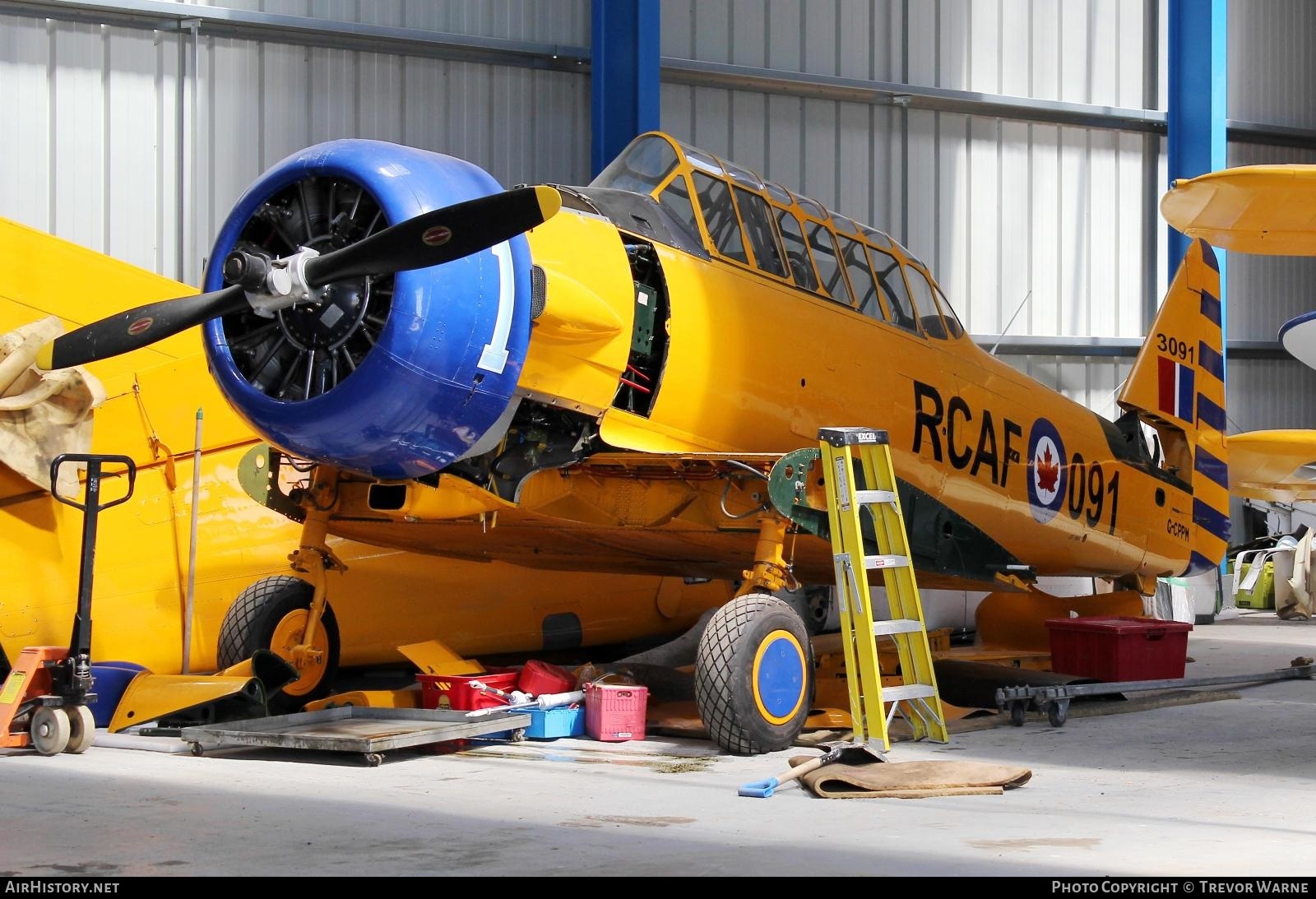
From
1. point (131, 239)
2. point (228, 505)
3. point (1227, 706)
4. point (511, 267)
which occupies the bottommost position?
point (1227, 706)

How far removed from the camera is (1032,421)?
10305 millimetres

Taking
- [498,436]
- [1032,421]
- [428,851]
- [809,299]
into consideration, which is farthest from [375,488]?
[1032,421]

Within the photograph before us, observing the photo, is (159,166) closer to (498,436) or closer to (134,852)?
(498,436)

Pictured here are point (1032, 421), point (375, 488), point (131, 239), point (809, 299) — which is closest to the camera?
point (375, 488)

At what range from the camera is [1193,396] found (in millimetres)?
12164

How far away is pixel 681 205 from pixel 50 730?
12.8 ft

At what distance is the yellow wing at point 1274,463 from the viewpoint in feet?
45.9

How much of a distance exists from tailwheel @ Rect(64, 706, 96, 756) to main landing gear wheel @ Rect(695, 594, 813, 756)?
272cm

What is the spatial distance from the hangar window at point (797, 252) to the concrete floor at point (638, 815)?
259 centimetres

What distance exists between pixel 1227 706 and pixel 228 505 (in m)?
6.08

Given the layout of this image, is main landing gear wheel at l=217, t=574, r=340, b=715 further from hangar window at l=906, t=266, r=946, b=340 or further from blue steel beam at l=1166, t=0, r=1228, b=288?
blue steel beam at l=1166, t=0, r=1228, b=288

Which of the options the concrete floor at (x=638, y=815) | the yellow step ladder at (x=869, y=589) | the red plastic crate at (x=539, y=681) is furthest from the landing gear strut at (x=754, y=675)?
the red plastic crate at (x=539, y=681)

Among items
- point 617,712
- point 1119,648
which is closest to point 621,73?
point 1119,648

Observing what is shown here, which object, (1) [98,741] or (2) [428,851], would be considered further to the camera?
(1) [98,741]
